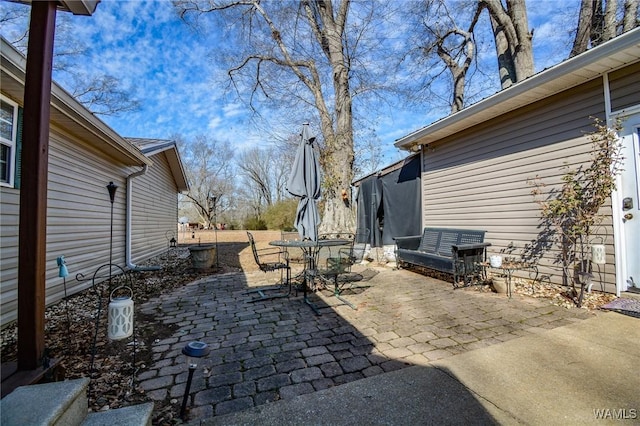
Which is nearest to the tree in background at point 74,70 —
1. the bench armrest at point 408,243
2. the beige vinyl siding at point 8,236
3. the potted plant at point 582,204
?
the beige vinyl siding at point 8,236

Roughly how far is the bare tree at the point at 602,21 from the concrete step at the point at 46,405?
380 inches

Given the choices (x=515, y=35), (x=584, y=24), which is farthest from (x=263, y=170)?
(x=584, y=24)

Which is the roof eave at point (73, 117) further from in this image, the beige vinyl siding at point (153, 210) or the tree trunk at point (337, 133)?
the tree trunk at point (337, 133)

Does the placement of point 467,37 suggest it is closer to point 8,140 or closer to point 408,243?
point 408,243

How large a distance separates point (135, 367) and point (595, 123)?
5.93 m

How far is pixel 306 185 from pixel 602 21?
329 inches

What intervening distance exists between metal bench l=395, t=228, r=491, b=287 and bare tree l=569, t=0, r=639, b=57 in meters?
5.22

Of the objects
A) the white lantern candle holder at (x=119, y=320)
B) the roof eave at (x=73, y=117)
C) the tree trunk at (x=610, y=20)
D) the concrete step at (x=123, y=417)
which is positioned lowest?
the concrete step at (x=123, y=417)

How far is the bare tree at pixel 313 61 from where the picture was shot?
8469mm

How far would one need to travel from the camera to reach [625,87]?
11.8 ft

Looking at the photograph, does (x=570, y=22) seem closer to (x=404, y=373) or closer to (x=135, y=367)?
(x=404, y=373)

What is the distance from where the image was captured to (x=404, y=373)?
2.15 metres

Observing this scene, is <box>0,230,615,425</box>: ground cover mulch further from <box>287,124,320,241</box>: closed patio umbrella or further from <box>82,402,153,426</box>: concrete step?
<box>287,124,320,241</box>: closed patio umbrella

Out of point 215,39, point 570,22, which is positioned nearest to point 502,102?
point 570,22
